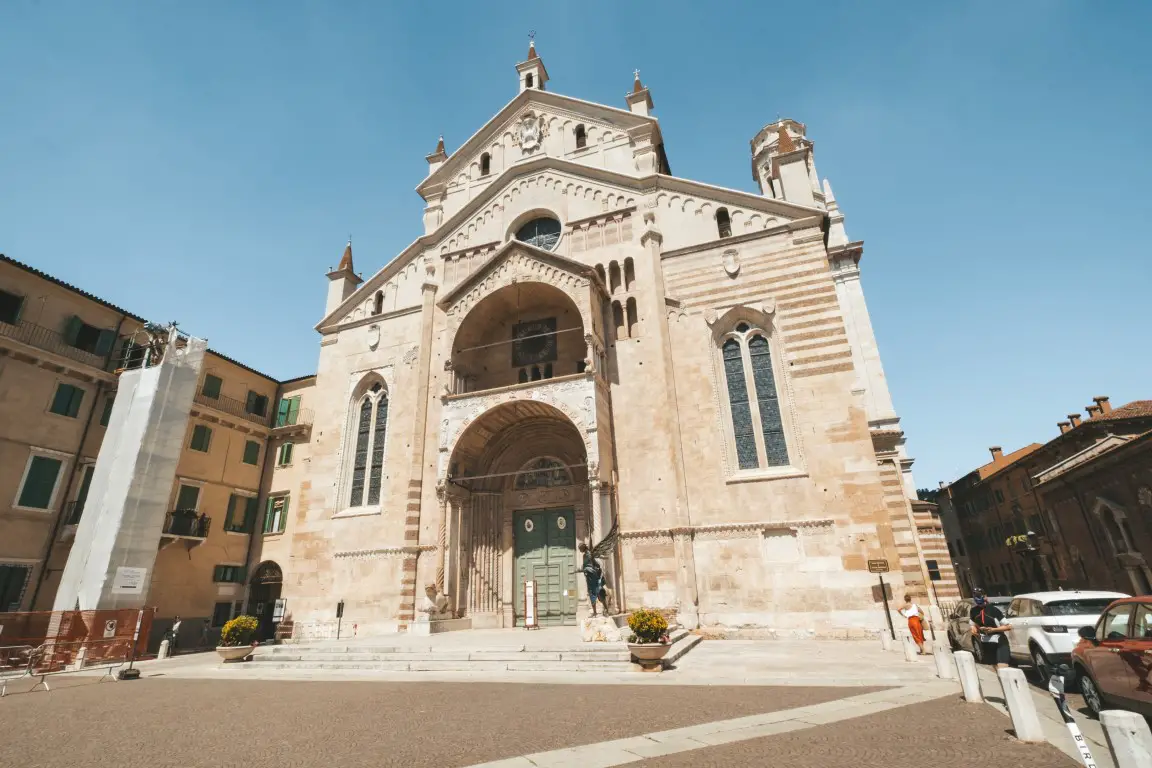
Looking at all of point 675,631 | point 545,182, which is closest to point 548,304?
point 545,182

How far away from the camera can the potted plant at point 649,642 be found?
11164 mm

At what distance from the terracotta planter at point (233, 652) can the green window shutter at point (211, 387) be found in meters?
14.1

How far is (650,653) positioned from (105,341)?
24.7m

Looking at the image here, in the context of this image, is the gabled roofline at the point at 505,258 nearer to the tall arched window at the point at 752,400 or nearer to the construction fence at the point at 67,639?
the tall arched window at the point at 752,400

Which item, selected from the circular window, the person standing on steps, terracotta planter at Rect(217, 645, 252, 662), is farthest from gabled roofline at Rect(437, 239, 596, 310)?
the person standing on steps

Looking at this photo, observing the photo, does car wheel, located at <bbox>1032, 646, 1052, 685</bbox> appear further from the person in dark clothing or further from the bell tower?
the bell tower

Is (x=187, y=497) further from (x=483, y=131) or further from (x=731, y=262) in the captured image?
(x=731, y=262)

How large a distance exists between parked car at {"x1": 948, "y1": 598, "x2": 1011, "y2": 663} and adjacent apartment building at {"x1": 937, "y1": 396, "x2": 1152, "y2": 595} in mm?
12650

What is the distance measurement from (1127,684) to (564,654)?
30.1 feet

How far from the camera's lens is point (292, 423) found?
27.7 m

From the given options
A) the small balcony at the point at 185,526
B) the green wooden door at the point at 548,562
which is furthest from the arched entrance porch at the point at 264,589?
the green wooden door at the point at 548,562

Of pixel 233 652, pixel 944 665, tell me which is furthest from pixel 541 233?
pixel 944 665

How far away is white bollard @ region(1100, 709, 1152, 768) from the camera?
11.4 ft

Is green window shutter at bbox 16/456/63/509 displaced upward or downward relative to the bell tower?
downward
